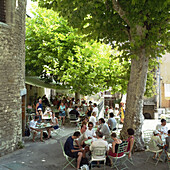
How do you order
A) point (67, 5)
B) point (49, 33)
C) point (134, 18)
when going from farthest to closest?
1. point (49, 33)
2. point (67, 5)
3. point (134, 18)

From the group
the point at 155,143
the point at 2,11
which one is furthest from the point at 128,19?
the point at 2,11

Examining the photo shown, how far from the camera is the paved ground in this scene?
7.04 metres

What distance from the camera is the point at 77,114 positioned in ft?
42.9

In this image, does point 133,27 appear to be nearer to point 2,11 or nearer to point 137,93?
point 137,93

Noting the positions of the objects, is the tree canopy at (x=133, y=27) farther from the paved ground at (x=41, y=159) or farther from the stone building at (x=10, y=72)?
the stone building at (x=10, y=72)

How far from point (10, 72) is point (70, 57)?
563cm

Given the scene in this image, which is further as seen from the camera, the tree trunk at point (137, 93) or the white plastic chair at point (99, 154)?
the tree trunk at point (137, 93)

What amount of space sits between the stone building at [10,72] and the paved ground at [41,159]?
571 mm

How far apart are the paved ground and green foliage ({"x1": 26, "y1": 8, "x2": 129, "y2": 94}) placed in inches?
196

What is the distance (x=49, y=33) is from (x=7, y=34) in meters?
6.93

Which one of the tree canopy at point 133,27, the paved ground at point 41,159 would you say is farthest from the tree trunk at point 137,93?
the paved ground at point 41,159

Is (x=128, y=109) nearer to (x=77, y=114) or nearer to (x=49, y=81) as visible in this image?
(x=77, y=114)

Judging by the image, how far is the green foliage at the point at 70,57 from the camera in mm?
13539

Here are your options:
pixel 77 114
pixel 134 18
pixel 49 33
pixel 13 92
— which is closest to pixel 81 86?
pixel 77 114
